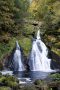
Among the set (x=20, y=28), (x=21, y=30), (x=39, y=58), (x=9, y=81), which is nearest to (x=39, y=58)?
(x=39, y=58)

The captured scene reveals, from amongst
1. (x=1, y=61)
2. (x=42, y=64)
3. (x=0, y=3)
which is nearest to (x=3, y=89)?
(x=1, y=61)

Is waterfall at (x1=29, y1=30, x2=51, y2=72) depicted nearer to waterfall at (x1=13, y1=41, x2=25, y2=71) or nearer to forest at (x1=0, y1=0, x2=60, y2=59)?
forest at (x1=0, y1=0, x2=60, y2=59)

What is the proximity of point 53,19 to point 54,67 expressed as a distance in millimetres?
8570

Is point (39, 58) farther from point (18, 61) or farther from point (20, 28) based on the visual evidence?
point (20, 28)

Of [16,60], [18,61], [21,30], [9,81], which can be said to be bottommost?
[9,81]

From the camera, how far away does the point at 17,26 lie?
139ft

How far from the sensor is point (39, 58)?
40344 mm

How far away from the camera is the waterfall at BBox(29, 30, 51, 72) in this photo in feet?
128

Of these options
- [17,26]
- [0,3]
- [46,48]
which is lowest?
[46,48]

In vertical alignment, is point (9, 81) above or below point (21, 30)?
below

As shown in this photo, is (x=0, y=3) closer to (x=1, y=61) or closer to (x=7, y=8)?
(x=7, y=8)

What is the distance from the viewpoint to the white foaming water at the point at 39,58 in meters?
39.0

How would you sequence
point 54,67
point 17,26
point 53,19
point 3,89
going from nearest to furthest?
1. point 3,89
2. point 54,67
3. point 17,26
4. point 53,19

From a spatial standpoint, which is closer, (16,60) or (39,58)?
(16,60)
